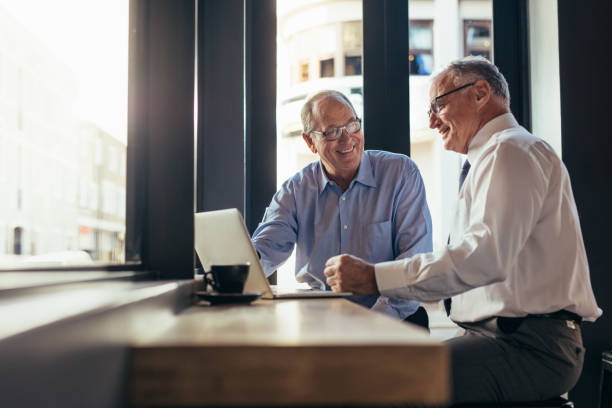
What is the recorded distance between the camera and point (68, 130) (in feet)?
3.13

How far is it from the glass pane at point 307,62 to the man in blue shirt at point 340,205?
0.27 metres

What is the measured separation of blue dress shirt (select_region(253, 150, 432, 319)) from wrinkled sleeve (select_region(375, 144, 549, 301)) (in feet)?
2.26

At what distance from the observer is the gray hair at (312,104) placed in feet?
8.32

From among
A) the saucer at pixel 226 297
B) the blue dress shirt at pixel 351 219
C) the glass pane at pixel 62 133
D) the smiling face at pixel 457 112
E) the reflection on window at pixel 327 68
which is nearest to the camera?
the glass pane at pixel 62 133

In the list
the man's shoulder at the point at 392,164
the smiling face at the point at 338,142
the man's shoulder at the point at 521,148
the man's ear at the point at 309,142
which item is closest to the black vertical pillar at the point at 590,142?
the man's shoulder at the point at 392,164

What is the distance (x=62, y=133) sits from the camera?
0.93 metres

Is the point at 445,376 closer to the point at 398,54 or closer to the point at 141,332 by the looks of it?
the point at 141,332

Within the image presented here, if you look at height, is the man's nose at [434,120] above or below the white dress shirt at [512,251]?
above

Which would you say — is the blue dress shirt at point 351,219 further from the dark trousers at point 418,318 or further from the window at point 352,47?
the window at point 352,47

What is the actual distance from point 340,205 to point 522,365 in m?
1.13

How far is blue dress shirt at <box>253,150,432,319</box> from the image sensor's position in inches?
93.0

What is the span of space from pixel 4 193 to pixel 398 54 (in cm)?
263

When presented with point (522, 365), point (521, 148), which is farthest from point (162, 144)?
point (522, 365)

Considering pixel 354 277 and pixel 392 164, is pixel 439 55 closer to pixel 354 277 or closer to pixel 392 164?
pixel 392 164
